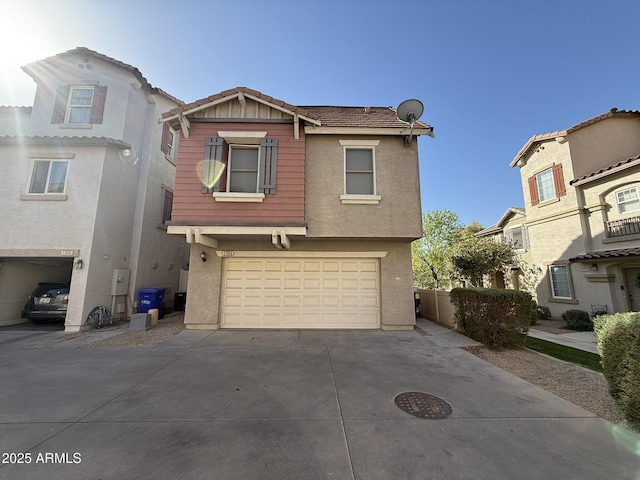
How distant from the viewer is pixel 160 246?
11.3 m

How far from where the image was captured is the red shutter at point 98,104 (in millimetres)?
9777

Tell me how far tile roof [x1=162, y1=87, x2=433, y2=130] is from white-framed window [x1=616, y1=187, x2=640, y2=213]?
9356 millimetres

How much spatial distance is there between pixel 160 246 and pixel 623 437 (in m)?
13.6

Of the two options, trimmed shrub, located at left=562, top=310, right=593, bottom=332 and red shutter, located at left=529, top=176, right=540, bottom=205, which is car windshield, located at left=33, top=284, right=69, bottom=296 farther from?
red shutter, located at left=529, top=176, right=540, bottom=205

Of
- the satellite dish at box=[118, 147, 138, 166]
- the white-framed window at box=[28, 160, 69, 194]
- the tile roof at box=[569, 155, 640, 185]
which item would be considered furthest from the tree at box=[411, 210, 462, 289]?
the white-framed window at box=[28, 160, 69, 194]

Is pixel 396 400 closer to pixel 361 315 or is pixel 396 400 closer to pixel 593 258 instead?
pixel 361 315

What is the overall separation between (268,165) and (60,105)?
931 centimetres

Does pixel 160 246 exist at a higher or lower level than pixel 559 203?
lower

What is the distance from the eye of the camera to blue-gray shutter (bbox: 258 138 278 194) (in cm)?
742

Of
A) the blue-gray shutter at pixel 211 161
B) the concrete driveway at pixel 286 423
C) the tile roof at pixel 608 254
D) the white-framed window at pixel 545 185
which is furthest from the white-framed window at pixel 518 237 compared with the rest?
the blue-gray shutter at pixel 211 161

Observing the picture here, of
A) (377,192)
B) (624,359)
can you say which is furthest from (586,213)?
(624,359)

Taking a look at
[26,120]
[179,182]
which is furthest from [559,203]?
[26,120]

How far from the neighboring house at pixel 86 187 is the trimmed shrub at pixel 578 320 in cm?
1712

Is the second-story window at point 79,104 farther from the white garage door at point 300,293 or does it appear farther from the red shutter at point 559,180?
the red shutter at point 559,180
